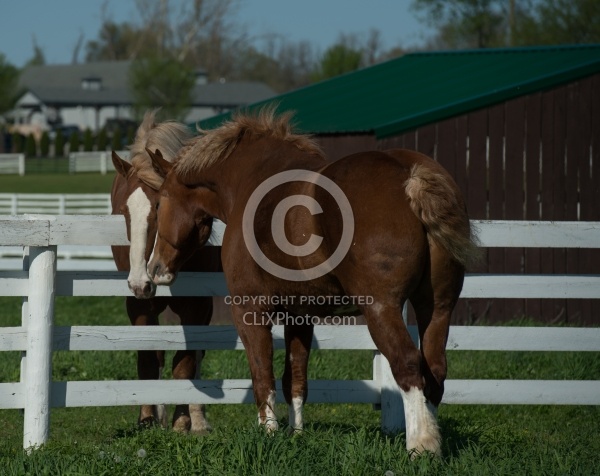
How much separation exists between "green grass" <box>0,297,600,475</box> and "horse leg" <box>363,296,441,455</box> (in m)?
0.12

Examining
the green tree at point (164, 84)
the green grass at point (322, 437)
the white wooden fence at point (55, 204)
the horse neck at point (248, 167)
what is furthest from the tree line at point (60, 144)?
the horse neck at point (248, 167)

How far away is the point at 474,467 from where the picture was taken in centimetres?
425

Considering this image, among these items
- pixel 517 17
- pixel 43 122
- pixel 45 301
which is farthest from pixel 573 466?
pixel 43 122

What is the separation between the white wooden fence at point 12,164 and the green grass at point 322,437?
151 feet

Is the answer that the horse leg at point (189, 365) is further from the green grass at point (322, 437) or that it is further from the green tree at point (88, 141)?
the green tree at point (88, 141)

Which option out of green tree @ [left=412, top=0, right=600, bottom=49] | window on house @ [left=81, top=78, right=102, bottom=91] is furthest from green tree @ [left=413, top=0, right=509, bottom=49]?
window on house @ [left=81, top=78, right=102, bottom=91]

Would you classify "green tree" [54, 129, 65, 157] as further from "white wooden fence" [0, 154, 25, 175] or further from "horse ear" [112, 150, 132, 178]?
"horse ear" [112, 150, 132, 178]

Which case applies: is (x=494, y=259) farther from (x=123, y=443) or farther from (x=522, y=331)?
(x=123, y=443)

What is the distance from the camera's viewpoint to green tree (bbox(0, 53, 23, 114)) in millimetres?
65688

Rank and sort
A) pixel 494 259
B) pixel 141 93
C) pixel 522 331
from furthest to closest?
1. pixel 141 93
2. pixel 494 259
3. pixel 522 331

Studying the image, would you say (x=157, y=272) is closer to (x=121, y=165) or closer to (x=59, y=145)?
(x=121, y=165)

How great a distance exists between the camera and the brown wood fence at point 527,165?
10.6 meters

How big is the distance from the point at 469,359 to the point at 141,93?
62.3 meters

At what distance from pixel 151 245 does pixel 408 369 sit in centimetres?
197
